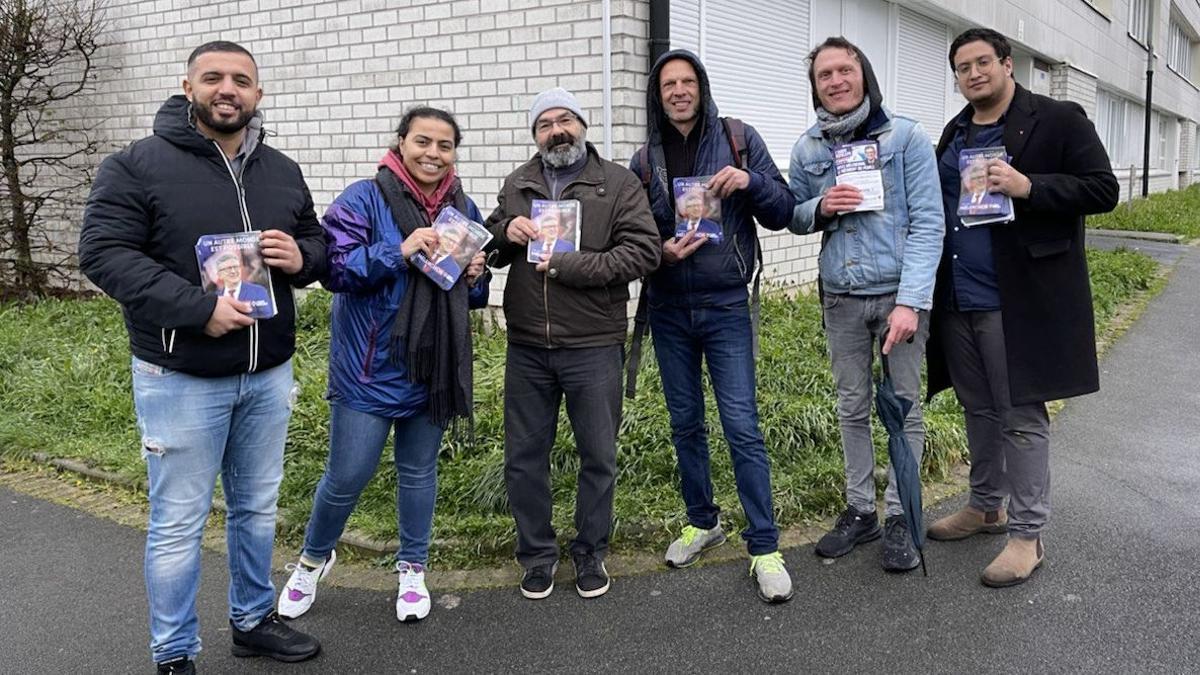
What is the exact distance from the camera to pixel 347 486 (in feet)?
12.2

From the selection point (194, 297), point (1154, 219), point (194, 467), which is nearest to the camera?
point (194, 297)

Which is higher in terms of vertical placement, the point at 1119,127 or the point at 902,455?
the point at 1119,127

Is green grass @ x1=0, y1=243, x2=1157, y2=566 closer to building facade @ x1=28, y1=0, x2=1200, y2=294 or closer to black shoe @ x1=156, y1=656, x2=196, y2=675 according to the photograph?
black shoe @ x1=156, y1=656, x2=196, y2=675

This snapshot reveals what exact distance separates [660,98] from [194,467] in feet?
7.42

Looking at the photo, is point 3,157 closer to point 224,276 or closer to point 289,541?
point 289,541

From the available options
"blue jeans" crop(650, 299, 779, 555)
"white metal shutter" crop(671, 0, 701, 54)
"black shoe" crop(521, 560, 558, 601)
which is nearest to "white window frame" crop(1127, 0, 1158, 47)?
"white metal shutter" crop(671, 0, 701, 54)

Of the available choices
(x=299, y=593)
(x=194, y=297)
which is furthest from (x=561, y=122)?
(x=299, y=593)

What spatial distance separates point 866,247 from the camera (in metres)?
3.96

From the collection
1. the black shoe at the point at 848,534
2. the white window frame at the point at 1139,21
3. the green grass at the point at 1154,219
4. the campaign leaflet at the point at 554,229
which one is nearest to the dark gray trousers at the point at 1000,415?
the black shoe at the point at 848,534

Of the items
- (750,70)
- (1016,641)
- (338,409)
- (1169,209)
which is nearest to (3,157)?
(750,70)

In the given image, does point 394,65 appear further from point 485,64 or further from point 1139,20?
point 1139,20

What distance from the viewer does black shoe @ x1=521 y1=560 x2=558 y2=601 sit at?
13.2 ft

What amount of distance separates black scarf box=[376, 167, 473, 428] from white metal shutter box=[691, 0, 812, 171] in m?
5.15

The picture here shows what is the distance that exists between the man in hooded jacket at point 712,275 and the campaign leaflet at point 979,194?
0.72 metres
